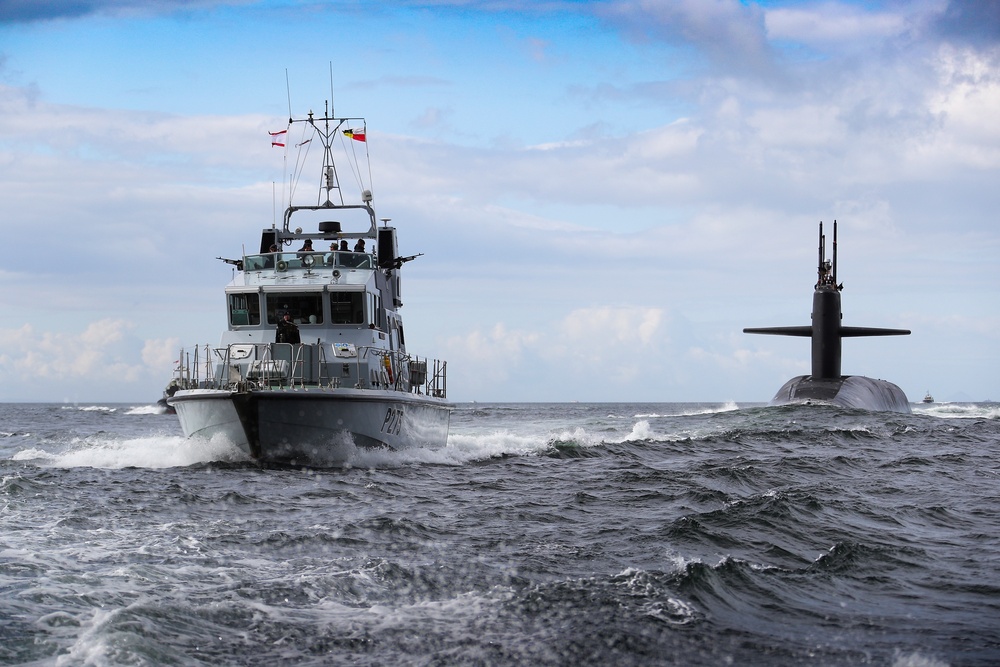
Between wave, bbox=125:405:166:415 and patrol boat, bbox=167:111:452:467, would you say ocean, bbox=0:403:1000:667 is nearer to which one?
patrol boat, bbox=167:111:452:467

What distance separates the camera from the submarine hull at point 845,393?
45.8 m

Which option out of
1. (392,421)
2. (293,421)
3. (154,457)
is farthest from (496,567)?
(154,457)

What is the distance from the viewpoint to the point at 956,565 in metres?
9.92

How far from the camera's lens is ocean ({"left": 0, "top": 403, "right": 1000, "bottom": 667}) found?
683cm

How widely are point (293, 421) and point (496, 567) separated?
29.5 ft

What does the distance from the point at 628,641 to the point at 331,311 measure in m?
14.6

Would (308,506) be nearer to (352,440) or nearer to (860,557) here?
(352,440)

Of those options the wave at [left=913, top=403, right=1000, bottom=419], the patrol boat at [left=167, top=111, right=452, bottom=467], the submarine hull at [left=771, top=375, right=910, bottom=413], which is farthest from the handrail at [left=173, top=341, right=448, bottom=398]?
the wave at [left=913, top=403, right=1000, bottom=419]

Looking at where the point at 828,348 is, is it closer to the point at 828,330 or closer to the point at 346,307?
the point at 828,330

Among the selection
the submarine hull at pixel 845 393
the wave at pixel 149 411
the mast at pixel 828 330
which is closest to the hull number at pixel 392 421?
the submarine hull at pixel 845 393

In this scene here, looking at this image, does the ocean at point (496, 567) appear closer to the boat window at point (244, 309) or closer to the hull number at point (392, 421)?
the hull number at point (392, 421)

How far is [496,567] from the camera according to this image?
930 centimetres

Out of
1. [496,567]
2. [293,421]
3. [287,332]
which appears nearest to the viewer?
[496,567]

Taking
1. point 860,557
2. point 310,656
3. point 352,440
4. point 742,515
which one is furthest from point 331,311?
point 310,656
